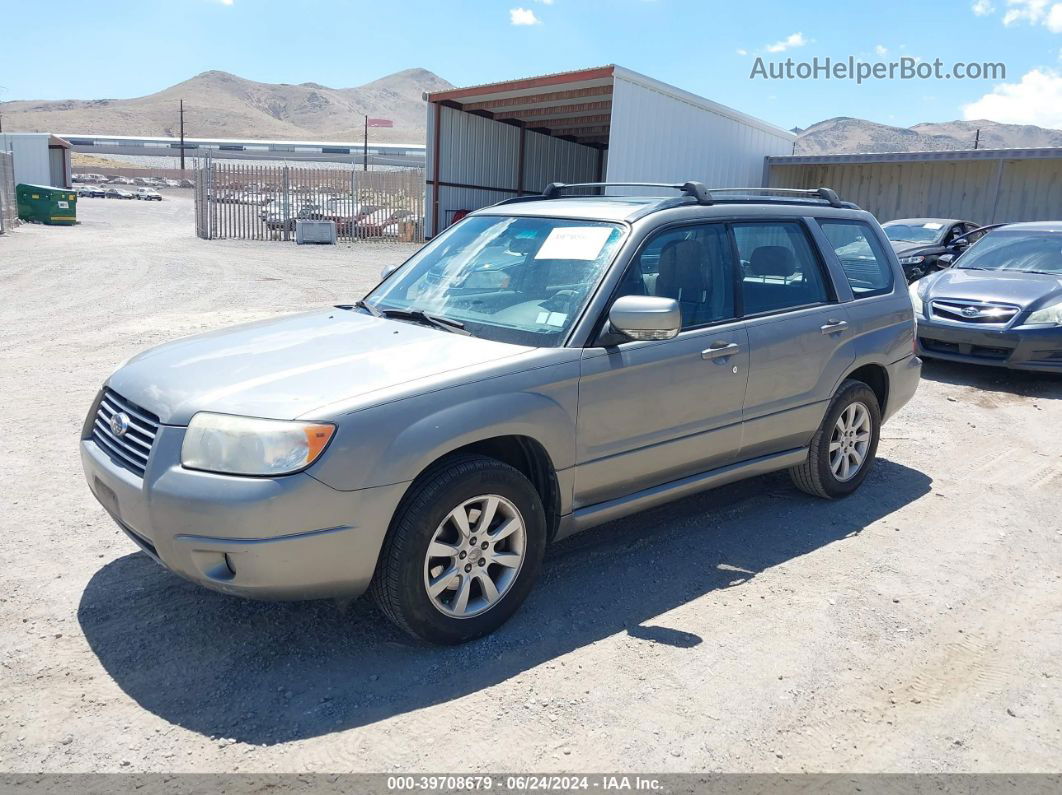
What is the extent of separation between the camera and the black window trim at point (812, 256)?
4664mm

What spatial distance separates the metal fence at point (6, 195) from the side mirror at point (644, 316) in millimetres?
24825

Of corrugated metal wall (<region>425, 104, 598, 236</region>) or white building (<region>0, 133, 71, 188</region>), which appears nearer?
corrugated metal wall (<region>425, 104, 598, 236</region>)

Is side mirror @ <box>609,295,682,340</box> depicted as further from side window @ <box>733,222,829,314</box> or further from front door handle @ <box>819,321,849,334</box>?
front door handle @ <box>819,321,849,334</box>

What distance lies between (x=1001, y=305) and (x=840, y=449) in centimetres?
495

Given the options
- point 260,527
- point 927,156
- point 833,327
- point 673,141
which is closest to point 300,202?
point 673,141

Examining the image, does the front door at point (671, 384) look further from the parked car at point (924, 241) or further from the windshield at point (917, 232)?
the windshield at point (917, 232)

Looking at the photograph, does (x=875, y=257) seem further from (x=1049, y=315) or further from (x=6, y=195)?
(x=6, y=195)

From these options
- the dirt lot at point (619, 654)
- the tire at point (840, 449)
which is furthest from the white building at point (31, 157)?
the tire at point (840, 449)

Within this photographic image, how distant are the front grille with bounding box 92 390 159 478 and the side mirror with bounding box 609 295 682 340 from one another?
1.92m

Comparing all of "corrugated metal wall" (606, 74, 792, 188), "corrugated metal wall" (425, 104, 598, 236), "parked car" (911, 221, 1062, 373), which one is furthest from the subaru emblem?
"corrugated metal wall" (425, 104, 598, 236)

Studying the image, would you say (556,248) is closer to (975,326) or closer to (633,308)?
(633,308)

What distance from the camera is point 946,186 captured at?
21812 mm

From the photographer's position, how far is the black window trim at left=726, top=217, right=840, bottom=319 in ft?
15.3

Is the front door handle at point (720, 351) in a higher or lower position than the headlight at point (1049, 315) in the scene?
higher
